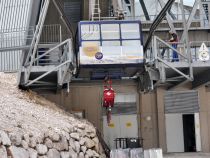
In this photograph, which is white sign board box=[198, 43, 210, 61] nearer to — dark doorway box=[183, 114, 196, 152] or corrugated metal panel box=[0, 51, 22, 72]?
dark doorway box=[183, 114, 196, 152]

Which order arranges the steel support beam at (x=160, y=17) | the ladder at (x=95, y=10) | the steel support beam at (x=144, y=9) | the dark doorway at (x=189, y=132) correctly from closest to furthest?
1. the steel support beam at (x=160, y=17)
2. the ladder at (x=95, y=10)
3. the dark doorway at (x=189, y=132)
4. the steel support beam at (x=144, y=9)

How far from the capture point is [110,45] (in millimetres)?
23609

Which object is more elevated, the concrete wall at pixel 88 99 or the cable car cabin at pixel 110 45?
the cable car cabin at pixel 110 45

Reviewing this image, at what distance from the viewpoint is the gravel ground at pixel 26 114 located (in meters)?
16.7

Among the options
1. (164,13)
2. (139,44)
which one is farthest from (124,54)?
(164,13)

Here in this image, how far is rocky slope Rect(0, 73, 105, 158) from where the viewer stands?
584 inches

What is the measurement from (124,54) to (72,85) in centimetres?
659

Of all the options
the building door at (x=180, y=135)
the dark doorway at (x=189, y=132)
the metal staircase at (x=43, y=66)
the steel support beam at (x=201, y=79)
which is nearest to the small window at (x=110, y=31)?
the metal staircase at (x=43, y=66)

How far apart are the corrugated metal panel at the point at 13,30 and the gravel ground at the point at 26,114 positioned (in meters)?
4.62

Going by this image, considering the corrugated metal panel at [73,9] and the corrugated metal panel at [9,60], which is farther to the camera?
the corrugated metal panel at [73,9]

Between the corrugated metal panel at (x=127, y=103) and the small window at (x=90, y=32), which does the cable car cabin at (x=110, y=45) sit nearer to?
the small window at (x=90, y=32)

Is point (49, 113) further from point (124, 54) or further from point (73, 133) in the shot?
point (124, 54)

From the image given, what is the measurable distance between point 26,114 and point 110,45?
6.54 metres

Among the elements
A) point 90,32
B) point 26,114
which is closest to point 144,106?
point 90,32
